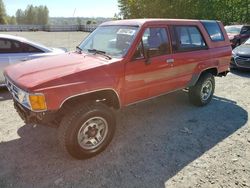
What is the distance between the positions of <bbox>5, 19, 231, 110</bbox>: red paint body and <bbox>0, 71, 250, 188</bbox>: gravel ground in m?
0.69

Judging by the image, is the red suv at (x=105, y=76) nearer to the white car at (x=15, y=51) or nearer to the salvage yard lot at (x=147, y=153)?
the salvage yard lot at (x=147, y=153)

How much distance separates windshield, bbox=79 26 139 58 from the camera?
3.81 metres

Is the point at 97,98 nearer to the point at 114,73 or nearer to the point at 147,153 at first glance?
the point at 114,73

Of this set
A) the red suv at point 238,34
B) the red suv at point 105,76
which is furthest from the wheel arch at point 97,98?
the red suv at point 238,34

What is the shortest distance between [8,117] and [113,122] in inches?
A: 94.6

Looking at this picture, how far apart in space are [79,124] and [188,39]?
2.80 meters

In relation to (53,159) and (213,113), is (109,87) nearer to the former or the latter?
(53,159)

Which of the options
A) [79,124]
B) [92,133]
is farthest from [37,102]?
[92,133]

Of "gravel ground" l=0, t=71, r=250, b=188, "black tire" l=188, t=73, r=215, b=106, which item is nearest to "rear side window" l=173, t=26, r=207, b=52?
"black tire" l=188, t=73, r=215, b=106

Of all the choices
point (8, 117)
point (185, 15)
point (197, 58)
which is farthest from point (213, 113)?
point (185, 15)

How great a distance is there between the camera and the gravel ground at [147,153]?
10.1 feet

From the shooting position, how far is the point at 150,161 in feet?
11.3

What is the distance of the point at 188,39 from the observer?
476 centimetres

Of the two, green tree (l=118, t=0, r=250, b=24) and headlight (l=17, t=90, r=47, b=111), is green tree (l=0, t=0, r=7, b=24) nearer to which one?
green tree (l=118, t=0, r=250, b=24)
